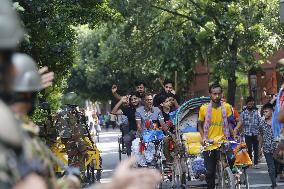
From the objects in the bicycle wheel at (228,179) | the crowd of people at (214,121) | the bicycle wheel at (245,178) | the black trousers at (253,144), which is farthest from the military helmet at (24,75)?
the black trousers at (253,144)

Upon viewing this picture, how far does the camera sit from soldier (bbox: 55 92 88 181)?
15.7 m

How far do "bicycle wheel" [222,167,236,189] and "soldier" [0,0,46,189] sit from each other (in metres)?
8.94

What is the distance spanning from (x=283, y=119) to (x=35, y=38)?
745 cm

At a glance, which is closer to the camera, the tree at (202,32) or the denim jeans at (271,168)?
the denim jeans at (271,168)

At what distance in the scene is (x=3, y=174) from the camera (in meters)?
3.06

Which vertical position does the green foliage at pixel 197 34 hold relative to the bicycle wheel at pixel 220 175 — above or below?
above

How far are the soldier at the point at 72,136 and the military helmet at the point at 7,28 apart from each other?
12531mm

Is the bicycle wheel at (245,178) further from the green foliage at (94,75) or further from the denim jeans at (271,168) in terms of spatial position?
the green foliage at (94,75)

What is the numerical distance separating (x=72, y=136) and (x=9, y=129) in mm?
12901

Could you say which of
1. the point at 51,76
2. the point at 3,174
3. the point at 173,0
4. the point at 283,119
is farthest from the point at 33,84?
the point at 173,0

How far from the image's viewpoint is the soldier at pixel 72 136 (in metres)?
15.7

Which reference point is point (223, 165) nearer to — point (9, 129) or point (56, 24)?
point (56, 24)

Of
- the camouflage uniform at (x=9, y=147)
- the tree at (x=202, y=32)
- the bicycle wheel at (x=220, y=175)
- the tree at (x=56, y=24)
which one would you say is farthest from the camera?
the tree at (x=202, y=32)

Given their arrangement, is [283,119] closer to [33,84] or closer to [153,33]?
[33,84]
